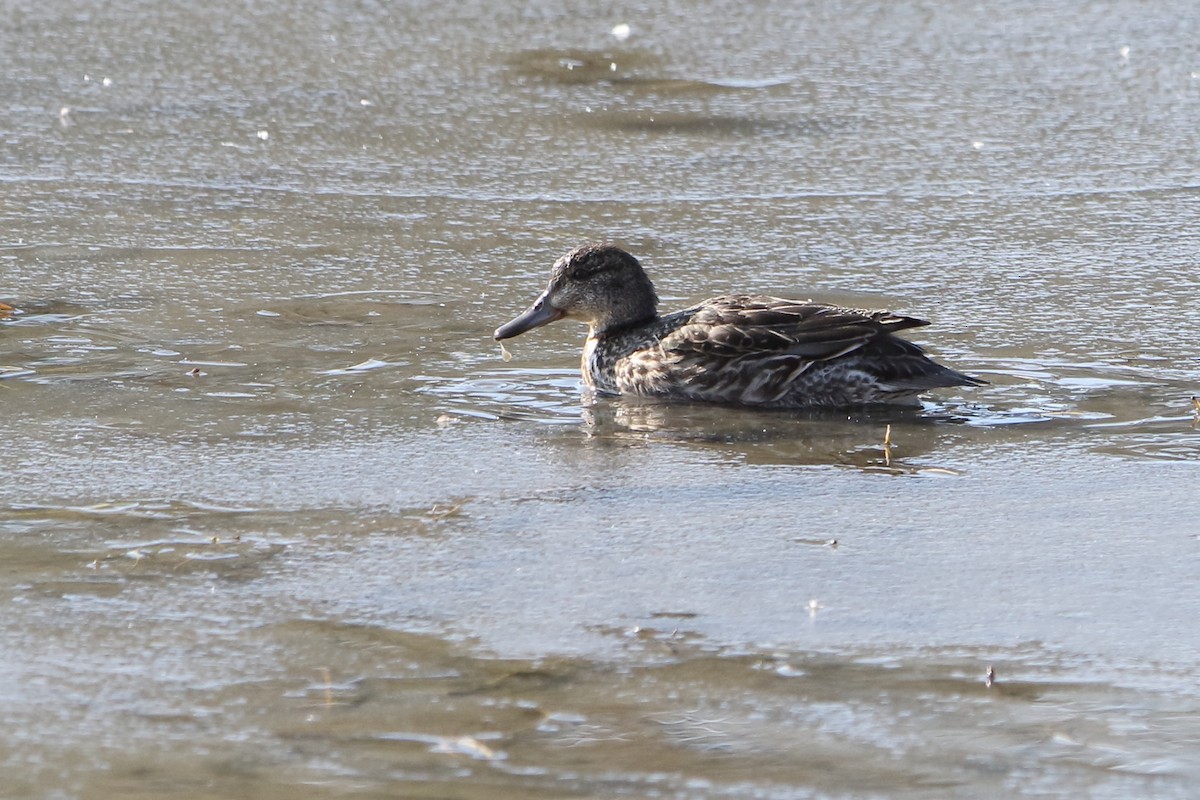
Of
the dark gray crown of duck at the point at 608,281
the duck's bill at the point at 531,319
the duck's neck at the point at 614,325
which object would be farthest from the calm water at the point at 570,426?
the dark gray crown of duck at the point at 608,281

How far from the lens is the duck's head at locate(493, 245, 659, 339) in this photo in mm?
7109

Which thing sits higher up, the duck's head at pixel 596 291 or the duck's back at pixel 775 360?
the duck's head at pixel 596 291

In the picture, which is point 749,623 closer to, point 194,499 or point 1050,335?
point 194,499

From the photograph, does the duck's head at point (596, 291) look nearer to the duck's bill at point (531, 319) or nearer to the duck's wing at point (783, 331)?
the duck's bill at point (531, 319)

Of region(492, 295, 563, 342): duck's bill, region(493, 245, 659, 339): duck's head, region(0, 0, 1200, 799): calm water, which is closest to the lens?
region(0, 0, 1200, 799): calm water

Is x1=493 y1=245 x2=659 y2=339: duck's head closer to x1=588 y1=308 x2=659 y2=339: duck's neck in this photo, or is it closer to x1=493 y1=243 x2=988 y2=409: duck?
x1=588 y1=308 x2=659 y2=339: duck's neck

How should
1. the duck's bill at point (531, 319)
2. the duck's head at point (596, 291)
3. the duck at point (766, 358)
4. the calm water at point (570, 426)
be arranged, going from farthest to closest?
the duck's head at point (596, 291)
the duck's bill at point (531, 319)
the duck at point (766, 358)
the calm water at point (570, 426)

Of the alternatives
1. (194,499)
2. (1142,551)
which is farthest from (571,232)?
(1142,551)

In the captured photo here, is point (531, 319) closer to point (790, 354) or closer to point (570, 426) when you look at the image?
point (570, 426)

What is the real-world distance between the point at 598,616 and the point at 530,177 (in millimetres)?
5386

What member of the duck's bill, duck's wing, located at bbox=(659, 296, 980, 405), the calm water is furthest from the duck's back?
the duck's bill

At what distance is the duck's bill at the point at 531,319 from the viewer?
693 cm

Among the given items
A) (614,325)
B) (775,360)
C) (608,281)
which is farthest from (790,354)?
(608,281)

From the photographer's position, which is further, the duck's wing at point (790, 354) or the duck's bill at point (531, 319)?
the duck's bill at point (531, 319)
